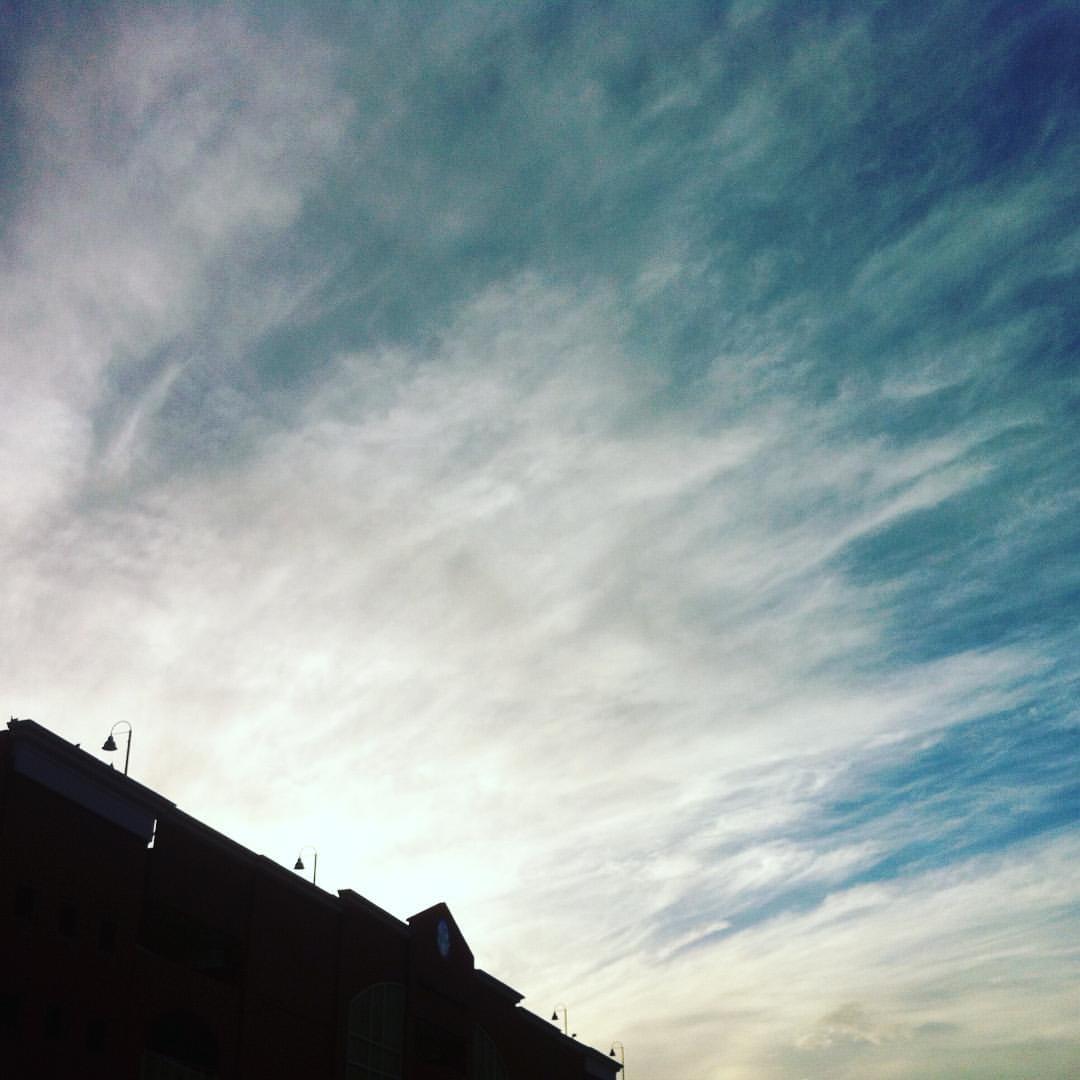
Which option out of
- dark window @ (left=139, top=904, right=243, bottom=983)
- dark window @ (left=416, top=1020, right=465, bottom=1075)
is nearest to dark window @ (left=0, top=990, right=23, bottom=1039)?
dark window @ (left=139, top=904, right=243, bottom=983)

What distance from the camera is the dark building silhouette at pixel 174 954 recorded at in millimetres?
31359

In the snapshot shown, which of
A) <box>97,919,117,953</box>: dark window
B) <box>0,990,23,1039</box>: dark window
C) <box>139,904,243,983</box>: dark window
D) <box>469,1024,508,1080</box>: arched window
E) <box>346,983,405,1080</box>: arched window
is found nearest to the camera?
<box>0,990,23,1039</box>: dark window

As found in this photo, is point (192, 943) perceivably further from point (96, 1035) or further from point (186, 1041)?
point (96, 1035)

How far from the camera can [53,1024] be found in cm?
3125

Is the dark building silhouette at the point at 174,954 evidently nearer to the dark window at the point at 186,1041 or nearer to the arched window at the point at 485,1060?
the dark window at the point at 186,1041

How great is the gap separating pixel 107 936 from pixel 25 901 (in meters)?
3.46

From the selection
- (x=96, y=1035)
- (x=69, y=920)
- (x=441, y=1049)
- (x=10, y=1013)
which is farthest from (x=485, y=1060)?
(x=10, y=1013)

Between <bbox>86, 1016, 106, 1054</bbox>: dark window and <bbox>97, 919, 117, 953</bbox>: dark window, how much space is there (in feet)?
6.61

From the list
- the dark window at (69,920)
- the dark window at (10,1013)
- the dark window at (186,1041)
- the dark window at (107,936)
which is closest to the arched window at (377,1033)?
the dark window at (186,1041)

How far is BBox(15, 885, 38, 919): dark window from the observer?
3094 cm

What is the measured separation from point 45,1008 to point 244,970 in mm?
10634

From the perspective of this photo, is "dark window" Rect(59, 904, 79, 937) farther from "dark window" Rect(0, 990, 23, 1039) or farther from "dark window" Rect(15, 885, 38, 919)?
"dark window" Rect(0, 990, 23, 1039)

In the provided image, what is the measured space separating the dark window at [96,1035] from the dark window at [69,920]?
9.17ft

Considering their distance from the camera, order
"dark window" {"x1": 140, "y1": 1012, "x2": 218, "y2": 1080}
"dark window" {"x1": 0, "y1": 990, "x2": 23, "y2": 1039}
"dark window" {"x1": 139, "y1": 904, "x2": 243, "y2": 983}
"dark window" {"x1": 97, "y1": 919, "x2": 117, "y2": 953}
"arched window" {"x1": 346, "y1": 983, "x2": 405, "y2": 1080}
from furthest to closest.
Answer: "arched window" {"x1": 346, "y1": 983, "x2": 405, "y2": 1080}
"dark window" {"x1": 139, "y1": 904, "x2": 243, "y2": 983}
"dark window" {"x1": 140, "y1": 1012, "x2": 218, "y2": 1080}
"dark window" {"x1": 97, "y1": 919, "x2": 117, "y2": 953}
"dark window" {"x1": 0, "y1": 990, "x2": 23, "y2": 1039}
